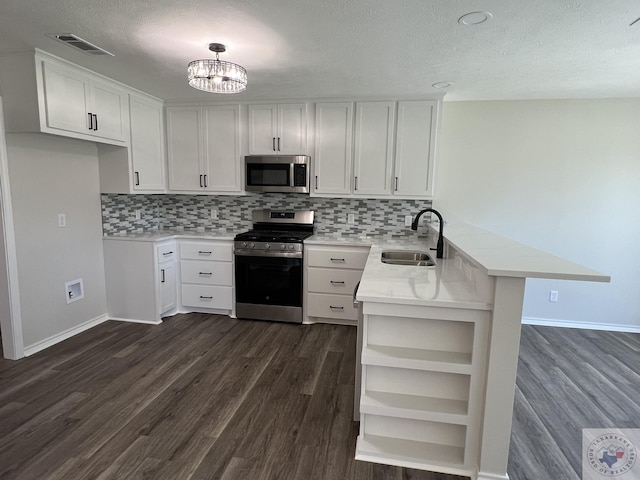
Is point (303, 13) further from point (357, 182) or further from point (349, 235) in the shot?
point (349, 235)

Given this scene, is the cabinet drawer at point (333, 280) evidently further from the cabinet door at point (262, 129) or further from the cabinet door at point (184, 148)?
the cabinet door at point (184, 148)

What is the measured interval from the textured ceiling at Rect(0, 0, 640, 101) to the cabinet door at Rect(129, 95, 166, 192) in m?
0.44

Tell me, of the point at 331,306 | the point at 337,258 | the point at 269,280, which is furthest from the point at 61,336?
the point at 337,258

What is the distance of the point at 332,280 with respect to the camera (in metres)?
3.66

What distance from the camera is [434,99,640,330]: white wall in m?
3.58

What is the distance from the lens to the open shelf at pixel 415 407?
1788mm

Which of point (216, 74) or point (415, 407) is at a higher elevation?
point (216, 74)

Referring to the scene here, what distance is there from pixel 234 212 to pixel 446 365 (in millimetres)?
3187

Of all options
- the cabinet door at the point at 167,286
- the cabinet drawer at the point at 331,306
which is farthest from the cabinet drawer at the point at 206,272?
the cabinet drawer at the point at 331,306

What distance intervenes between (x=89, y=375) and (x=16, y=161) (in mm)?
1759

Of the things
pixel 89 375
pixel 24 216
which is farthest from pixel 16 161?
pixel 89 375

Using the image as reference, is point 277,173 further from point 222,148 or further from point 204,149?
point 204,149

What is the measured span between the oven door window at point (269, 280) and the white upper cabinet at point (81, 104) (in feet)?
5.60

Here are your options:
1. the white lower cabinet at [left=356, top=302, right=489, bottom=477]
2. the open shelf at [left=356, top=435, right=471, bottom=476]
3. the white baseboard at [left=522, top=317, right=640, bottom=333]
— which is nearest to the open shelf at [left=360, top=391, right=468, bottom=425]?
the white lower cabinet at [left=356, top=302, right=489, bottom=477]
